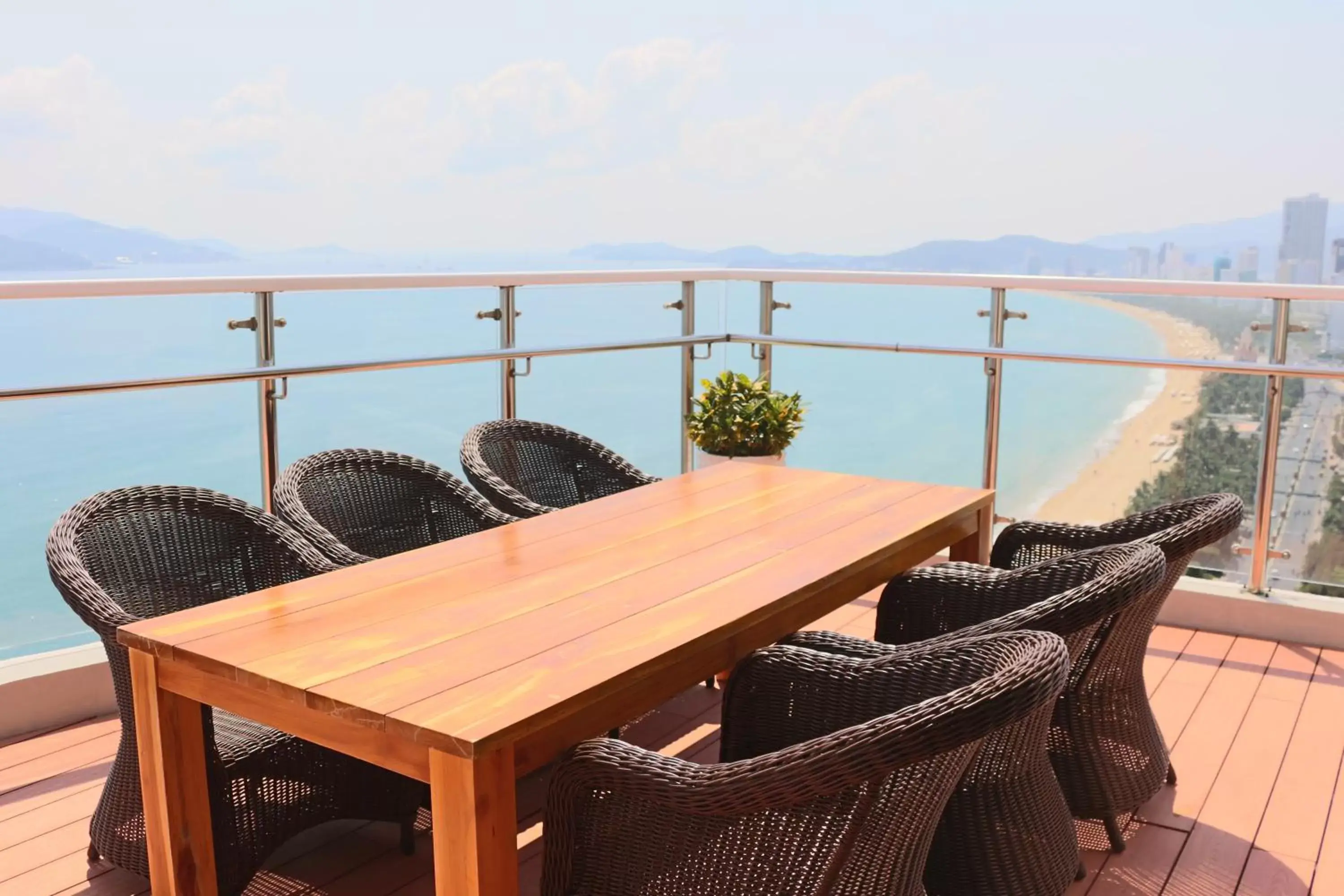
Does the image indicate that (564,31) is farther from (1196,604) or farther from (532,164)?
(1196,604)

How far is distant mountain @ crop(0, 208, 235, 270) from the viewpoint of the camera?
3066 centimetres

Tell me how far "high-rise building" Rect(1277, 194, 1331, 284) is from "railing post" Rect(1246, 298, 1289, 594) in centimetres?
2261

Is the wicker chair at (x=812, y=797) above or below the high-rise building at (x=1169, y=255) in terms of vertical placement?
below

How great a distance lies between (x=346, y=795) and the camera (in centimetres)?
250

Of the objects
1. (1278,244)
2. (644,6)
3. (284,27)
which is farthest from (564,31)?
(1278,244)

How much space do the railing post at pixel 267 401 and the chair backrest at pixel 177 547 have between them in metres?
0.81

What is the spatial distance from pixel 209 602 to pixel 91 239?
3258 centimetres

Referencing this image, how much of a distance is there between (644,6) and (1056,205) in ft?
39.8

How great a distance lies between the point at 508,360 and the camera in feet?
14.5

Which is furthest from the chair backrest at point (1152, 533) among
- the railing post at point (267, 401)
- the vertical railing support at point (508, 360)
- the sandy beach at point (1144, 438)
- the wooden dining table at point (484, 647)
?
the railing post at point (267, 401)

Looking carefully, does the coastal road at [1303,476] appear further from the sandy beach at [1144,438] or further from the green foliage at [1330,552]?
the sandy beach at [1144,438]

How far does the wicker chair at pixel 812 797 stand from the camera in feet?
5.09

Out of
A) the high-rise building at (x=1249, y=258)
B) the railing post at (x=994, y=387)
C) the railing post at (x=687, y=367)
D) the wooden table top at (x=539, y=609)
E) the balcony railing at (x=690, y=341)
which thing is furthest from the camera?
the high-rise building at (x=1249, y=258)

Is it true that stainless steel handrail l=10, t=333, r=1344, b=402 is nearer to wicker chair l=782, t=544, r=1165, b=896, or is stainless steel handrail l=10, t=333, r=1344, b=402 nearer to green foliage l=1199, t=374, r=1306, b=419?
green foliage l=1199, t=374, r=1306, b=419
